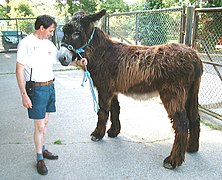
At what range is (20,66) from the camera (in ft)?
8.56

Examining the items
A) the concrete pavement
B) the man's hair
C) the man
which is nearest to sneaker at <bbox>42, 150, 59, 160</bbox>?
the concrete pavement

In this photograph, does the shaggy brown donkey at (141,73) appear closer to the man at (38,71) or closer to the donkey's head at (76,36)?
the donkey's head at (76,36)

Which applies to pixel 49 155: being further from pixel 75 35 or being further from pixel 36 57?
pixel 75 35

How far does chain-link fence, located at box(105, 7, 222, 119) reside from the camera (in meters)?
4.43

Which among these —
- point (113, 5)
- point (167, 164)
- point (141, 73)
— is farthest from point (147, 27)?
point (113, 5)

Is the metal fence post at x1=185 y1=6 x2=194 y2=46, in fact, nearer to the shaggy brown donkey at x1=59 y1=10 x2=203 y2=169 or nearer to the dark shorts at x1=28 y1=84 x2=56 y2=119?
the shaggy brown donkey at x1=59 y1=10 x2=203 y2=169

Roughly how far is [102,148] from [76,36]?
5.24ft

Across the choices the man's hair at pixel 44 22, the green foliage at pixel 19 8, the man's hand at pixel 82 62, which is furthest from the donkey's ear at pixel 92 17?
the green foliage at pixel 19 8

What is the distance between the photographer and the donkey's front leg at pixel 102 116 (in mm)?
3521

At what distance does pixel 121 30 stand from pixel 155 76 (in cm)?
448

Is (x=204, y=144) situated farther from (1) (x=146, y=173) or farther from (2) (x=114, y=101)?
(2) (x=114, y=101)

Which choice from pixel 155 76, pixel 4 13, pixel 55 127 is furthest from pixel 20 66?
pixel 4 13

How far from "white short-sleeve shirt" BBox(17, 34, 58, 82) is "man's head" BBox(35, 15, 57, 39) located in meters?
0.07

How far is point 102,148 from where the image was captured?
3.48 meters
